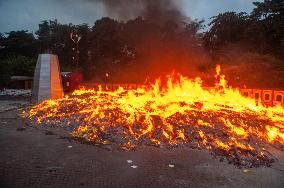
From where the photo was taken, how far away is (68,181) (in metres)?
7.23

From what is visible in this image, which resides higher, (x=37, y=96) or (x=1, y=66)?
(x=1, y=66)

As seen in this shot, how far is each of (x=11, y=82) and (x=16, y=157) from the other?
81.8 ft

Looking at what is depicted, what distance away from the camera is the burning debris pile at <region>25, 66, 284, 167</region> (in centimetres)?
1041

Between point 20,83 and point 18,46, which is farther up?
point 18,46

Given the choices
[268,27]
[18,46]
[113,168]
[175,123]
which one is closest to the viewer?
[113,168]

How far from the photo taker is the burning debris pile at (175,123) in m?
10.4

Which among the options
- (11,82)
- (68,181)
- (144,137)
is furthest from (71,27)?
(68,181)

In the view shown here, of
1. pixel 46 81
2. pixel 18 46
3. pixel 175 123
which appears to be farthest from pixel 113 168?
pixel 18 46

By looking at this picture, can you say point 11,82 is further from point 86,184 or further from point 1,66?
point 86,184

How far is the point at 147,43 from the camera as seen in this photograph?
32.3 m

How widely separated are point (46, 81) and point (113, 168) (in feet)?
39.6

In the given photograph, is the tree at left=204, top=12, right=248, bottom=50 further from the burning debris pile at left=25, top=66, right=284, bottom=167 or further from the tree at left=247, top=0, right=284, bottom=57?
the burning debris pile at left=25, top=66, right=284, bottom=167

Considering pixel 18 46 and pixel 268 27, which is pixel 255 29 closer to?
pixel 268 27

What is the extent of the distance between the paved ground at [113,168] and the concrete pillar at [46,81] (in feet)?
27.1
